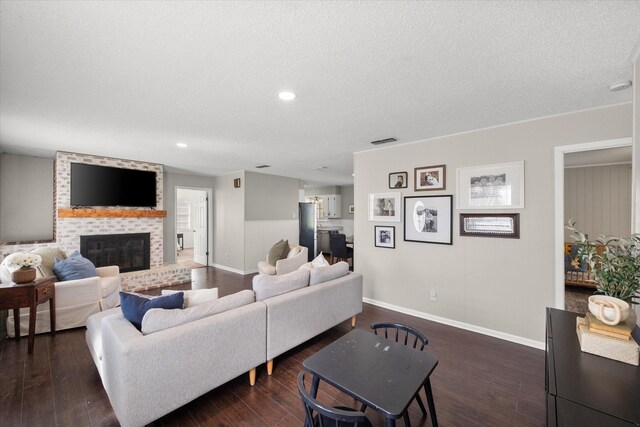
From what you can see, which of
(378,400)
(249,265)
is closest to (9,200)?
(249,265)

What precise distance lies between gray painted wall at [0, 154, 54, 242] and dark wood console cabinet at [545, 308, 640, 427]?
6998mm

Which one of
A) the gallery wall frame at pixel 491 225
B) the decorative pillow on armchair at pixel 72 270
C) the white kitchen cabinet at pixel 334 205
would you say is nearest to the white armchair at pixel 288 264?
the decorative pillow on armchair at pixel 72 270

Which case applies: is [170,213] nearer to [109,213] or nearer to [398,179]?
[109,213]

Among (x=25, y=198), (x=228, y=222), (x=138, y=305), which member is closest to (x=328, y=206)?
(x=228, y=222)

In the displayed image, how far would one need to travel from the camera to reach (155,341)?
1655mm

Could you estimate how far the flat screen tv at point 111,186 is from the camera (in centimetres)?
463

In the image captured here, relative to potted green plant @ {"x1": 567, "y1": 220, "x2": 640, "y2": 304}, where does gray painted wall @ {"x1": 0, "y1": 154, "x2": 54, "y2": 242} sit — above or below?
above

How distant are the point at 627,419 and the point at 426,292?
9.31ft

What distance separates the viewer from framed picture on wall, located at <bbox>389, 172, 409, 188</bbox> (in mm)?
3852

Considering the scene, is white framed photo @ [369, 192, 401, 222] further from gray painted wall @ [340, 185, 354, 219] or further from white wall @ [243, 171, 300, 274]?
gray painted wall @ [340, 185, 354, 219]

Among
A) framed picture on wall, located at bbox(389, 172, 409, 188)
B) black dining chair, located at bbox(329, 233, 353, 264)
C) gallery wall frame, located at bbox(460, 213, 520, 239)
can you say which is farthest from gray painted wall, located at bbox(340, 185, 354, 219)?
gallery wall frame, located at bbox(460, 213, 520, 239)

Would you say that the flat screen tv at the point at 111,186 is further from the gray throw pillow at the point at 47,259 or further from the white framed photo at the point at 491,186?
the white framed photo at the point at 491,186

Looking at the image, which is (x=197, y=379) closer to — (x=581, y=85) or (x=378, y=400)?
(x=378, y=400)

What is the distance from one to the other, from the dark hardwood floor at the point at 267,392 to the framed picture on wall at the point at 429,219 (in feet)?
4.23
